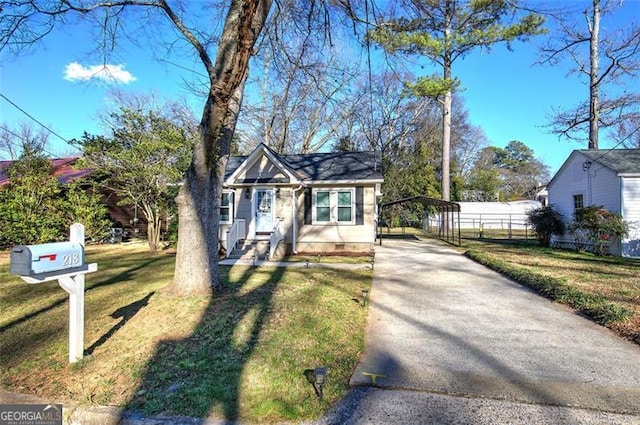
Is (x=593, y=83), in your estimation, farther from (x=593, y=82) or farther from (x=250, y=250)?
(x=250, y=250)

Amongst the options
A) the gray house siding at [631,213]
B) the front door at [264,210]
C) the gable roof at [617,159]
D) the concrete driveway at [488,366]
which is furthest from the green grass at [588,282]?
the front door at [264,210]

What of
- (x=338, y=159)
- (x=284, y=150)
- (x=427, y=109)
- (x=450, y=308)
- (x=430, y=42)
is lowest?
(x=450, y=308)

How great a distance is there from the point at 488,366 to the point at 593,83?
65.8 feet

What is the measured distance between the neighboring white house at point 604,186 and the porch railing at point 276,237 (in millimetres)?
12102

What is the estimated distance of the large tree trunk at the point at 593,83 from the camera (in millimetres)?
17656

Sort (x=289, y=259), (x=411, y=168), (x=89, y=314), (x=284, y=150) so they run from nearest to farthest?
(x=89, y=314) → (x=289, y=259) → (x=284, y=150) → (x=411, y=168)

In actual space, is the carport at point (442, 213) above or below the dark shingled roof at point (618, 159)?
below

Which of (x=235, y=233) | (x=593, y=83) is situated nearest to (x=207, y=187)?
(x=235, y=233)

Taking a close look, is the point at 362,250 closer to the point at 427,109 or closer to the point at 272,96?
the point at 272,96

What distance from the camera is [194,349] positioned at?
3.96 m

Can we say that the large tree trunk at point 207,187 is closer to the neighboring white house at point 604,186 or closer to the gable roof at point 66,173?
the gable roof at point 66,173

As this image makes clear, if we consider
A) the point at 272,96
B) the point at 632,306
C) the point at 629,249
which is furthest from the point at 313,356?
the point at 272,96

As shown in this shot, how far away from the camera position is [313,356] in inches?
154

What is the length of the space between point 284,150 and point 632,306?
24.6m
